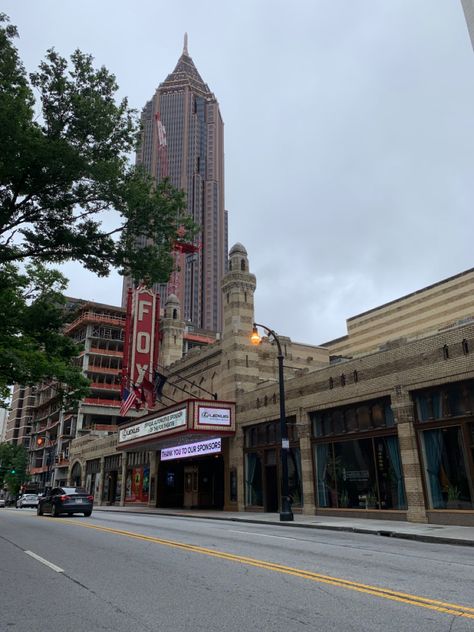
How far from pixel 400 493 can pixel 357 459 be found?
2489mm

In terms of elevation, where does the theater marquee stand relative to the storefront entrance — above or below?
above

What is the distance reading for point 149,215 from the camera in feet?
55.2

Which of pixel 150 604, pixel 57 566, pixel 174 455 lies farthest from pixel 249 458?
pixel 150 604

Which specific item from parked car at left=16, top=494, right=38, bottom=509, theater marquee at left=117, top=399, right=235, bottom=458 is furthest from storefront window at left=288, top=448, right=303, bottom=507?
parked car at left=16, top=494, right=38, bottom=509

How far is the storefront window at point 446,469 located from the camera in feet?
57.8

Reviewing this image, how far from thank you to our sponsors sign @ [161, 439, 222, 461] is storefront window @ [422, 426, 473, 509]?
48.8 ft

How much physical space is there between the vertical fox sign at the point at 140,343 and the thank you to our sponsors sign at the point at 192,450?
426 centimetres

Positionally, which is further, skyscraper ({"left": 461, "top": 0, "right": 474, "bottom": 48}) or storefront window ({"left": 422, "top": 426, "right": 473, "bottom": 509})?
skyscraper ({"left": 461, "top": 0, "right": 474, "bottom": 48})

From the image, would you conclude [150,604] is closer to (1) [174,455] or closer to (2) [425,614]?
(2) [425,614]

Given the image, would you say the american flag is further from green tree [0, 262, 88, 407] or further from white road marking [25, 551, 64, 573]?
white road marking [25, 551, 64, 573]

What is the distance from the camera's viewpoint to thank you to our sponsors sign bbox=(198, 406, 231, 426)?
29.3m

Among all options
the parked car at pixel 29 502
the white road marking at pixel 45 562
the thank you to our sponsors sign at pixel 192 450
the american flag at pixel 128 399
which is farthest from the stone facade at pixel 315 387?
the parked car at pixel 29 502

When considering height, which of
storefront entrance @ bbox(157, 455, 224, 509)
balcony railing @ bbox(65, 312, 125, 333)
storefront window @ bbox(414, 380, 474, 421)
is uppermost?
balcony railing @ bbox(65, 312, 125, 333)

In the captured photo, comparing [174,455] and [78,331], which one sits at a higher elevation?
[78,331]
